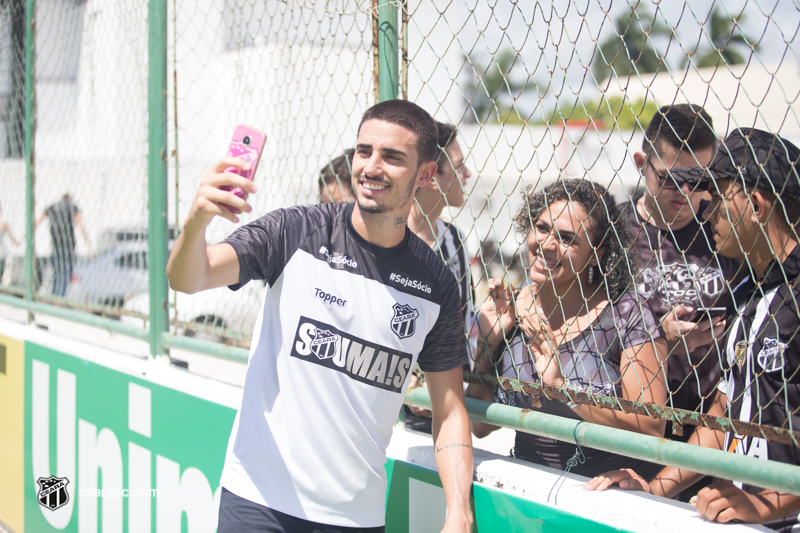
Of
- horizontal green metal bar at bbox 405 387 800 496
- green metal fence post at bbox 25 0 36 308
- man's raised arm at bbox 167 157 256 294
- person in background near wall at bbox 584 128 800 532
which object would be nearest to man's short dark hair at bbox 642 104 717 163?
person in background near wall at bbox 584 128 800 532

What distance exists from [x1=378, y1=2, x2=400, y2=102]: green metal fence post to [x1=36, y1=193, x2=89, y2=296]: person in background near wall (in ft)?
10.1

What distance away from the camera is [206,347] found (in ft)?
10.7

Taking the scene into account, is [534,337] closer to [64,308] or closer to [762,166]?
[762,166]

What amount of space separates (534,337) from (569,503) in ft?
1.61

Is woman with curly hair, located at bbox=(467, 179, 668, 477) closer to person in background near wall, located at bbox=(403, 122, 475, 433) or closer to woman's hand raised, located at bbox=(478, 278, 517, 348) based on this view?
woman's hand raised, located at bbox=(478, 278, 517, 348)

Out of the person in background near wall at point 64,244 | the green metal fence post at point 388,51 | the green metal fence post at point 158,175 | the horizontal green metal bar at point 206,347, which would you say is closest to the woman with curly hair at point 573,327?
the green metal fence post at point 388,51

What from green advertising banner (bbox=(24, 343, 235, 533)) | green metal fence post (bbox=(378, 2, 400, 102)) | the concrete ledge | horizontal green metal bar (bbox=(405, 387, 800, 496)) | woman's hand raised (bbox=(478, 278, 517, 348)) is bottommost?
green advertising banner (bbox=(24, 343, 235, 533))

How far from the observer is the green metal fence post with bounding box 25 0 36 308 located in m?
4.64

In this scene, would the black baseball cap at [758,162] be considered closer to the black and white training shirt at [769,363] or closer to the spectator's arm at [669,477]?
the black and white training shirt at [769,363]

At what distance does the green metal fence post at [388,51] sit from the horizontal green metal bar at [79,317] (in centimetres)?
190

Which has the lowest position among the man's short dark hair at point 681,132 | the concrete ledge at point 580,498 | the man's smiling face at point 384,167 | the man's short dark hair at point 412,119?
the concrete ledge at point 580,498

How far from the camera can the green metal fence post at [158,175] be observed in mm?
3539

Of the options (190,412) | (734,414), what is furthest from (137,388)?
(734,414)

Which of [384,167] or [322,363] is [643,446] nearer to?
[322,363]
